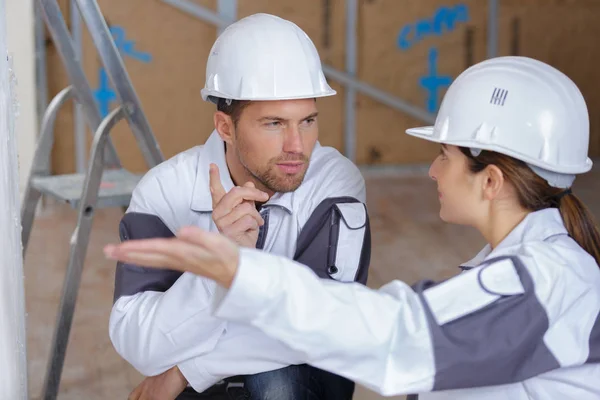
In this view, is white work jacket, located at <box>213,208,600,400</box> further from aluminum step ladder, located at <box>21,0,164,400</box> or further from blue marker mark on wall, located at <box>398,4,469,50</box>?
blue marker mark on wall, located at <box>398,4,469,50</box>

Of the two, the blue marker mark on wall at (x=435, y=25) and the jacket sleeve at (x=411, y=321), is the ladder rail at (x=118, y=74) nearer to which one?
the jacket sleeve at (x=411, y=321)

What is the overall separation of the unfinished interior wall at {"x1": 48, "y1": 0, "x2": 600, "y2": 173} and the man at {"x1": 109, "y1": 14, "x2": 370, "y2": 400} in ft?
13.8

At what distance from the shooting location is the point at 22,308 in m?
1.54

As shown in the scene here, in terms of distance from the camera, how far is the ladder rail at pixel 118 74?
2418mm

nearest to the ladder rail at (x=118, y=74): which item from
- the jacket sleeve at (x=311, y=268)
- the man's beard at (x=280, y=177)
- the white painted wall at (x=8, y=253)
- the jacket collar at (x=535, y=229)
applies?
the man's beard at (x=280, y=177)

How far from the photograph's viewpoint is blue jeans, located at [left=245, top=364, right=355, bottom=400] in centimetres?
199

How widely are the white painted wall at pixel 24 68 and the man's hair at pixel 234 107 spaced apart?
11.8 feet

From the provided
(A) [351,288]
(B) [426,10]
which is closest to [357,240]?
(A) [351,288]

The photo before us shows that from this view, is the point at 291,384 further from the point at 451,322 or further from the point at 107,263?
the point at 107,263

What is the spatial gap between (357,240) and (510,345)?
745 mm

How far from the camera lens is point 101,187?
8.81ft

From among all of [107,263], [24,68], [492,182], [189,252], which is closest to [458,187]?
[492,182]

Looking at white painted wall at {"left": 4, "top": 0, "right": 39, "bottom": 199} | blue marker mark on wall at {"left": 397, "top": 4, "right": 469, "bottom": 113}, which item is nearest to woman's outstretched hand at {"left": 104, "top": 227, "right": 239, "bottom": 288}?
white painted wall at {"left": 4, "top": 0, "right": 39, "bottom": 199}

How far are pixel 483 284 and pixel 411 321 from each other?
0.14 metres
